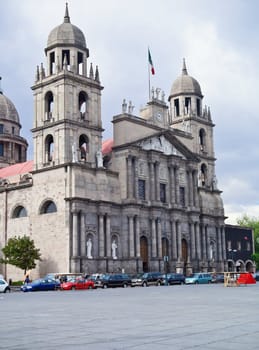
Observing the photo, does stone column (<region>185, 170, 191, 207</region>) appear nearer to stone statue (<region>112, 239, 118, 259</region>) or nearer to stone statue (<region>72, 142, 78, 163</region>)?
stone statue (<region>112, 239, 118, 259</region>)

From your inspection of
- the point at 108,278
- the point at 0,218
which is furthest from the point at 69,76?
the point at 108,278

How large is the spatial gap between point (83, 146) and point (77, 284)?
25592 millimetres

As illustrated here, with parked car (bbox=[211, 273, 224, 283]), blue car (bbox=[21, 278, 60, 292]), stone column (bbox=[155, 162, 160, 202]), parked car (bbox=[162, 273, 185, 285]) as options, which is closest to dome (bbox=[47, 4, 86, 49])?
stone column (bbox=[155, 162, 160, 202])

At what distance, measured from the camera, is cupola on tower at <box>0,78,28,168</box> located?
89.5 meters

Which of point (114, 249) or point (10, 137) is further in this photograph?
point (10, 137)

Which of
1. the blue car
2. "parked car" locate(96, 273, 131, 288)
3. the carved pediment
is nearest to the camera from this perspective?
the blue car

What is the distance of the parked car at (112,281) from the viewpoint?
52344mm

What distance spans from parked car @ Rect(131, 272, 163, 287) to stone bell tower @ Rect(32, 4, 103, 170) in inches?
572

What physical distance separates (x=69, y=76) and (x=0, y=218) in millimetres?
19159

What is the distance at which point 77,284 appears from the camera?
4831cm

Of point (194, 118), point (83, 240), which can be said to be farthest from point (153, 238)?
point (194, 118)

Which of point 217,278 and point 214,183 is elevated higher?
point 214,183

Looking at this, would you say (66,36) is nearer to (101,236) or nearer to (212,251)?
(101,236)

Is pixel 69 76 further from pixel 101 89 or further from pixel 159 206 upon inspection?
pixel 159 206
